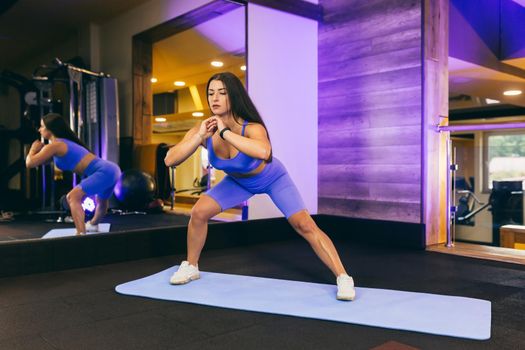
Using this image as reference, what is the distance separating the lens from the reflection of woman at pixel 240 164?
86.1 inches

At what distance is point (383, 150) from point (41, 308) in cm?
291

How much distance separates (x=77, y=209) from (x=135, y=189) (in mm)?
1218

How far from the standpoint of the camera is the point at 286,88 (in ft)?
14.0

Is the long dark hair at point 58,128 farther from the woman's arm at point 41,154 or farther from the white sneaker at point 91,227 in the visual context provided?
the white sneaker at point 91,227

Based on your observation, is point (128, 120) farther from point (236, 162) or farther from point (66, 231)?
point (236, 162)

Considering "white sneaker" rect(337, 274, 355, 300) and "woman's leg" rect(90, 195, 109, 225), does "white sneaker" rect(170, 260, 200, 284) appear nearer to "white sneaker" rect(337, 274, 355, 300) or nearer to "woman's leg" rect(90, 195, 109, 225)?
"white sneaker" rect(337, 274, 355, 300)

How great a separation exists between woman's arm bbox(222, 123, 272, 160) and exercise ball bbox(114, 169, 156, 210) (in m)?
2.28

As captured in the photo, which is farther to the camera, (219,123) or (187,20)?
(187,20)

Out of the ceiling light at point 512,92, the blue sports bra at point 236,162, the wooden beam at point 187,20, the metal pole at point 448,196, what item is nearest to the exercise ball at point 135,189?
the wooden beam at point 187,20

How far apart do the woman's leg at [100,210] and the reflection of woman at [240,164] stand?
3.98ft

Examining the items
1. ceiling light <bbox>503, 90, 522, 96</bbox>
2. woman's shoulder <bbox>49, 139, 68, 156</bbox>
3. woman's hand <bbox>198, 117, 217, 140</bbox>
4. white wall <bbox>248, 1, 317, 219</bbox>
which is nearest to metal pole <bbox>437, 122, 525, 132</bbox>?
white wall <bbox>248, 1, 317, 219</bbox>

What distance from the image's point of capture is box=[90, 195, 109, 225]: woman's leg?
134 inches

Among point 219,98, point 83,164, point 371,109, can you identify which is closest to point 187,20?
point 83,164

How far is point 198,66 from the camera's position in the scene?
231 inches
